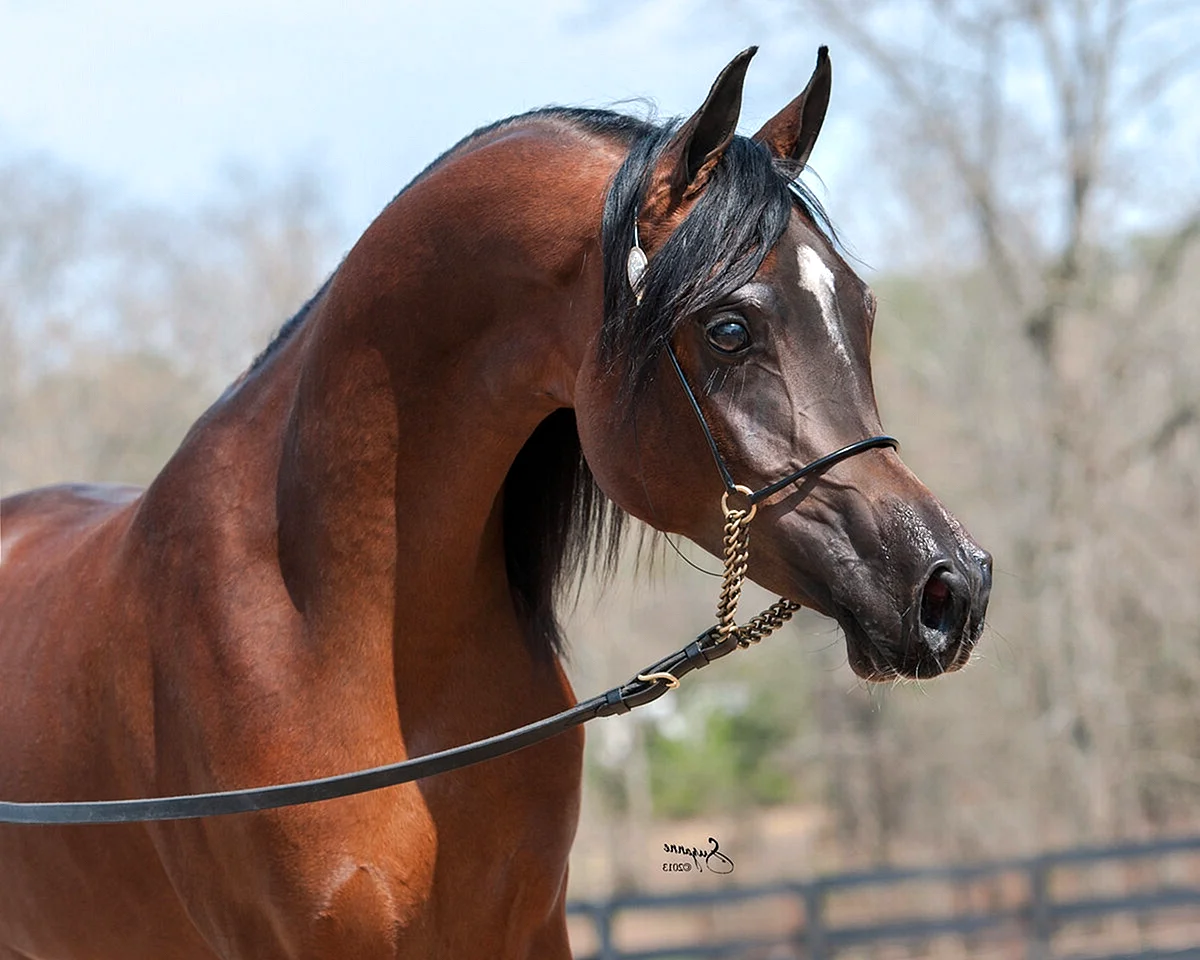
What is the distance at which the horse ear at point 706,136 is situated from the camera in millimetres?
2271

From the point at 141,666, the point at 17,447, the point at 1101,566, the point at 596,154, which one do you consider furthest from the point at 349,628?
the point at 17,447

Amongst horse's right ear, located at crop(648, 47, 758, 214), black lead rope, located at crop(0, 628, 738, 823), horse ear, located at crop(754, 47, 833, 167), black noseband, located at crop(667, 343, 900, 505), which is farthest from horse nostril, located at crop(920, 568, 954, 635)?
horse ear, located at crop(754, 47, 833, 167)

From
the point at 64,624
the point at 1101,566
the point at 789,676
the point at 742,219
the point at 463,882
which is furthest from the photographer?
the point at 789,676

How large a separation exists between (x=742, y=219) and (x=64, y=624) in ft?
5.89

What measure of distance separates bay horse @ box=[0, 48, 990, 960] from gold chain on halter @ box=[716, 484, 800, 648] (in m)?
0.04

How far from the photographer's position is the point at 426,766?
2432 mm

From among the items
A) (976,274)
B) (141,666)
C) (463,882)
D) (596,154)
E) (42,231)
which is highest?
(42,231)

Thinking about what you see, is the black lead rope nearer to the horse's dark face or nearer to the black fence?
the horse's dark face

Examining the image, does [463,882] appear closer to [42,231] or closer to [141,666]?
[141,666]

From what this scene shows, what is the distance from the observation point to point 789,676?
80.0ft

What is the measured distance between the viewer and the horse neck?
8.48 ft

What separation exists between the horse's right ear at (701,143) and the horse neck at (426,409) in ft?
0.77

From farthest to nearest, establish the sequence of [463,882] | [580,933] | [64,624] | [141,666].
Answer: [580,933] → [64,624] → [141,666] → [463,882]
